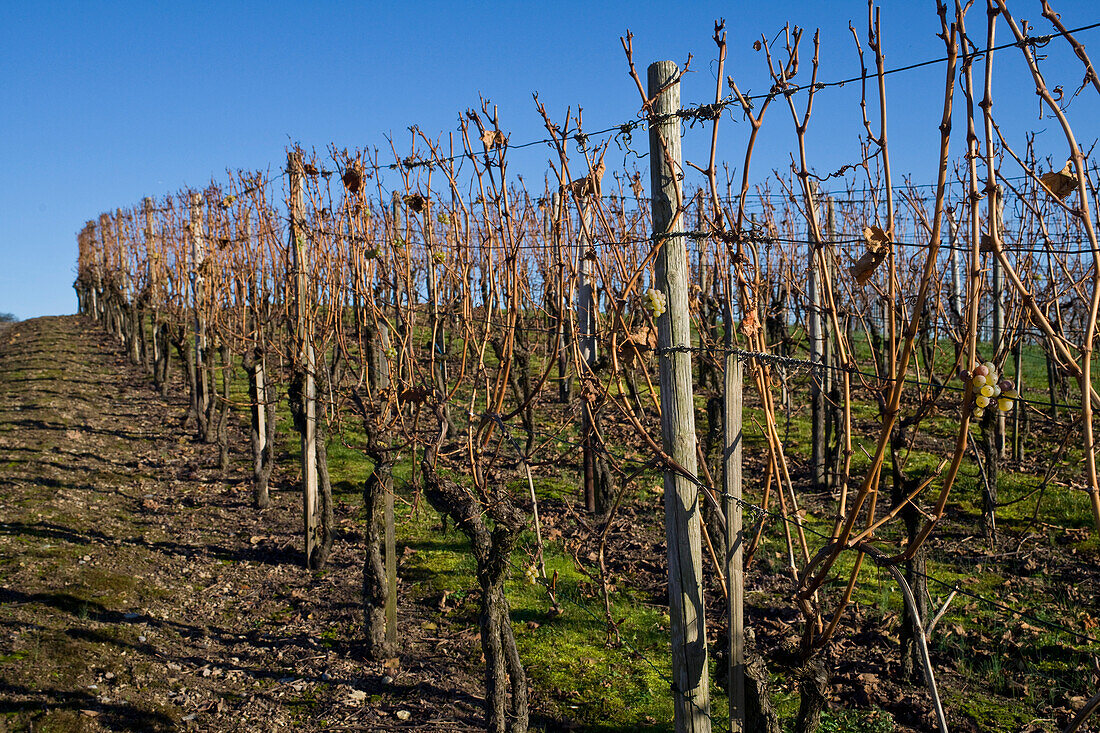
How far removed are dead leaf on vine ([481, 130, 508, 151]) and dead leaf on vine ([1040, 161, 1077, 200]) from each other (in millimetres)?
2784

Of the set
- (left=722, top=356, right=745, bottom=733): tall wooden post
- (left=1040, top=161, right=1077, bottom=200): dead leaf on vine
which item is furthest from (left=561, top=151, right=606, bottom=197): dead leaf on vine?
(left=1040, top=161, right=1077, bottom=200): dead leaf on vine

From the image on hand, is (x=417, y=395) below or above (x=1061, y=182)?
below

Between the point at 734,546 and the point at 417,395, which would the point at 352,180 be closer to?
the point at 417,395

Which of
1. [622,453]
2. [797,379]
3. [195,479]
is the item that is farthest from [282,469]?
[797,379]

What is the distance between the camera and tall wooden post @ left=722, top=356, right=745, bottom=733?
2418 millimetres

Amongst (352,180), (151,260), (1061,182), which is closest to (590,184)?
(352,180)

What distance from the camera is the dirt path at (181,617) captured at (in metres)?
3.65

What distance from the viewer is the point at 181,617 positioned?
475 centimetres

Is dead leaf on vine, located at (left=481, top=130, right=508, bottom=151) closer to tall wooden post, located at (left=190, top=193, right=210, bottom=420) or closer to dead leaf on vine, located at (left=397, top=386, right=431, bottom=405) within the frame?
dead leaf on vine, located at (left=397, top=386, right=431, bottom=405)

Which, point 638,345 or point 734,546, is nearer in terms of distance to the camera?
point 734,546

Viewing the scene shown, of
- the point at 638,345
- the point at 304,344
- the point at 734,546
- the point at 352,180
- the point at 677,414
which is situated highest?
the point at 352,180

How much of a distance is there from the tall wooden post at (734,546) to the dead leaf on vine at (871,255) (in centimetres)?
69

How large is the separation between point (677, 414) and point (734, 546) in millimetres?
491

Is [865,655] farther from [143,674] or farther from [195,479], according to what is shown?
[195,479]
